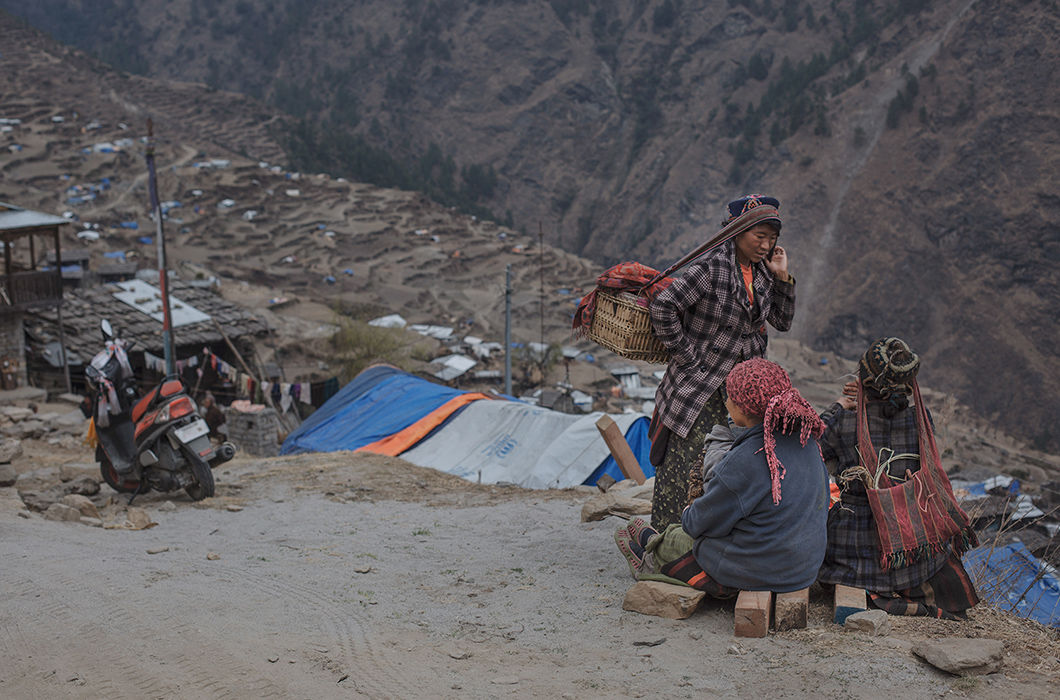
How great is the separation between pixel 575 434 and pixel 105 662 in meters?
6.14

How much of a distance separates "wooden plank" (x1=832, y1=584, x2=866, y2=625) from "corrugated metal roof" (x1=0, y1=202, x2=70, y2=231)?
1463 cm

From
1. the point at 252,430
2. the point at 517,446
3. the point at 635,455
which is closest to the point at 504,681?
the point at 635,455

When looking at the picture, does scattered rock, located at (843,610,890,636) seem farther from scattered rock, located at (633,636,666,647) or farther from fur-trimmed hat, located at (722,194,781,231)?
fur-trimmed hat, located at (722,194,781,231)

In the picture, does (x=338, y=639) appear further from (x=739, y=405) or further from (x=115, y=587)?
(x=739, y=405)

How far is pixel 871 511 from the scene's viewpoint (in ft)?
11.1

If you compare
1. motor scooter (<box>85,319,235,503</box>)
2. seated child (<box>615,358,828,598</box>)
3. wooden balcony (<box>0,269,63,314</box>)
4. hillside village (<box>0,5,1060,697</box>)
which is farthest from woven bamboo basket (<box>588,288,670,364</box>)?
wooden balcony (<box>0,269,63,314</box>)

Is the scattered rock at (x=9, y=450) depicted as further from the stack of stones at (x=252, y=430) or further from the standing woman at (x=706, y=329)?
the stack of stones at (x=252, y=430)

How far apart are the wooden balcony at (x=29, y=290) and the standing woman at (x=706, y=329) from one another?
15.1 m

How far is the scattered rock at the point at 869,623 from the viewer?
2883 mm

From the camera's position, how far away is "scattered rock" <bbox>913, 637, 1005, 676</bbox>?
2.47 metres

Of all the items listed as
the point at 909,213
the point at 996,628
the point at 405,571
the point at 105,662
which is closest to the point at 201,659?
the point at 105,662

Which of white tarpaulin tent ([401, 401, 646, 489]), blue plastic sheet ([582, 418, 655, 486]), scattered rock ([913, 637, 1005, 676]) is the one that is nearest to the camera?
scattered rock ([913, 637, 1005, 676])

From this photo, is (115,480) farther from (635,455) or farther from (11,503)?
(635,455)

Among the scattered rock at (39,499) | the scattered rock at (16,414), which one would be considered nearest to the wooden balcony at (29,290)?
the scattered rock at (16,414)
